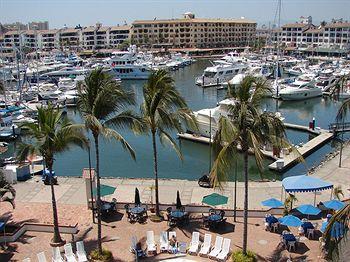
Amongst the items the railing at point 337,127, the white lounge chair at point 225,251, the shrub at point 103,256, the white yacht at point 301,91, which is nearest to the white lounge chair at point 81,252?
the shrub at point 103,256

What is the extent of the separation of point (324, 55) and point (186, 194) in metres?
131

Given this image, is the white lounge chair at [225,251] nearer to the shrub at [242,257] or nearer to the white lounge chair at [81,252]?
the shrub at [242,257]

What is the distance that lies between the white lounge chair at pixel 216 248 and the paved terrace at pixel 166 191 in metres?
5.99

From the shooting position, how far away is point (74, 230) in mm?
21625

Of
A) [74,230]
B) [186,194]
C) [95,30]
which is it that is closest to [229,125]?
[74,230]

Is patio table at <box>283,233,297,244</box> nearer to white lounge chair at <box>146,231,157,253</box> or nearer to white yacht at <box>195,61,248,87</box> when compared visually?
white lounge chair at <box>146,231,157,253</box>

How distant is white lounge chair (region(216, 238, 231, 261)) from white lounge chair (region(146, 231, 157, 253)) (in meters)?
2.97

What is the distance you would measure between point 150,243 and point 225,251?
353cm

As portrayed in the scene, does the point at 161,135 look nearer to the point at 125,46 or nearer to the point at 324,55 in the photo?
the point at 324,55

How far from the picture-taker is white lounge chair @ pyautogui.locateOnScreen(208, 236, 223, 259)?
62.5 ft

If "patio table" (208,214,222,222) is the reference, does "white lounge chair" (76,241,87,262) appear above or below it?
below

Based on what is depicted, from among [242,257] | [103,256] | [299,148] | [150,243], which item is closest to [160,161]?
[299,148]

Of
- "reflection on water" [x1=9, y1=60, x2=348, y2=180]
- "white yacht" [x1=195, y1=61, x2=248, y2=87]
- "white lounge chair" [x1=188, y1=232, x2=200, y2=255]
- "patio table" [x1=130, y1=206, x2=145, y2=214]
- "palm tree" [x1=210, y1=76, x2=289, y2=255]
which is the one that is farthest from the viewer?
"white yacht" [x1=195, y1=61, x2=248, y2=87]

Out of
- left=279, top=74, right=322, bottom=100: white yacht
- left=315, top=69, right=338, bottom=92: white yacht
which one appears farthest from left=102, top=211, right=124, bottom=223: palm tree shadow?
left=315, top=69, right=338, bottom=92: white yacht
